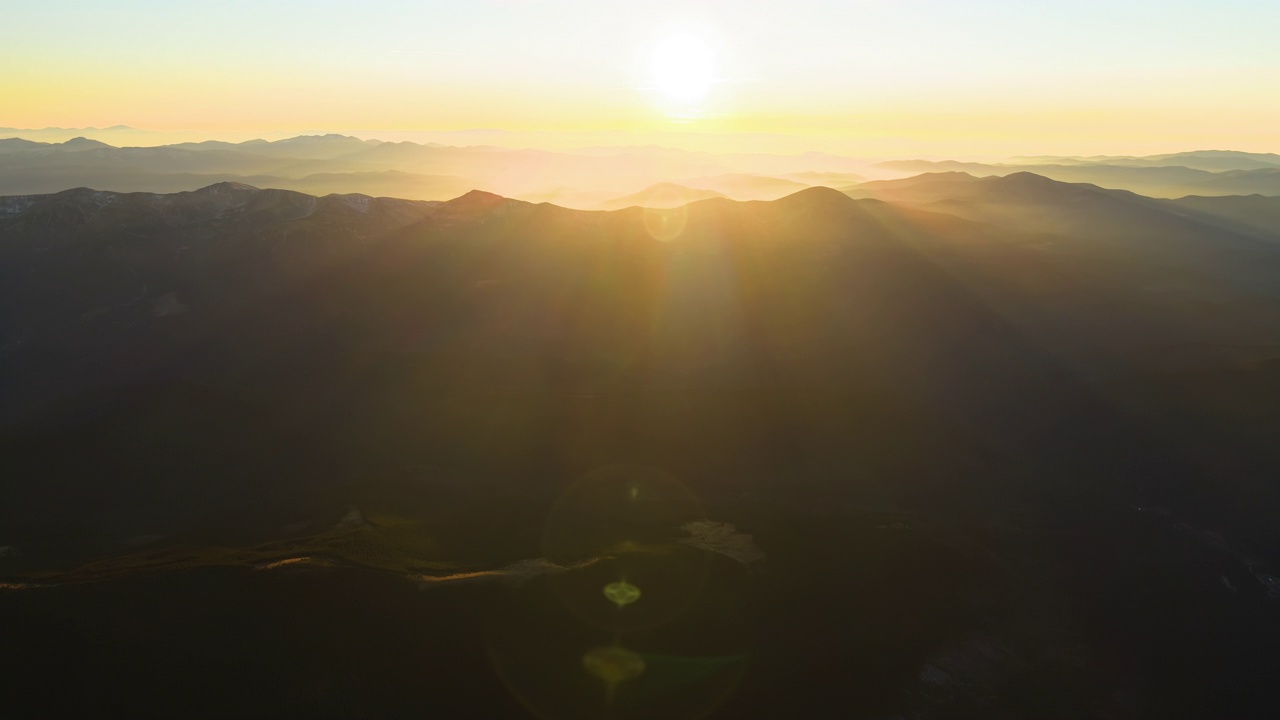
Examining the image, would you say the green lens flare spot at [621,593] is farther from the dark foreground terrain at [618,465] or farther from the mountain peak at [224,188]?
the mountain peak at [224,188]

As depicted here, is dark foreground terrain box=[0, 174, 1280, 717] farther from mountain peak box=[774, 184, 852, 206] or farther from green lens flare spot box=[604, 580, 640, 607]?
mountain peak box=[774, 184, 852, 206]

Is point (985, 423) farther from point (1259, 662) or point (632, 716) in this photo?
point (632, 716)

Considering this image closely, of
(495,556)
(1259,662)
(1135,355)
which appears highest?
(1135,355)

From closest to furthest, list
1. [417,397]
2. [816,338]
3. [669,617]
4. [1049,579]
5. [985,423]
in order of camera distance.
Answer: [669,617]
[1049,579]
[985,423]
[417,397]
[816,338]

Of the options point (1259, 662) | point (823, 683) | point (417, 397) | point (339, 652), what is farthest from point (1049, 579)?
point (417, 397)

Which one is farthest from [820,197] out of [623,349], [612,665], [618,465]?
[612,665]

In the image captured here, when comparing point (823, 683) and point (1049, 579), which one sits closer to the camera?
point (823, 683)

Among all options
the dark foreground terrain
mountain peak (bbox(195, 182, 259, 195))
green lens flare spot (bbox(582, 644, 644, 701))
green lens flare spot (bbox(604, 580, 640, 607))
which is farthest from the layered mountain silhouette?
green lens flare spot (bbox(582, 644, 644, 701))
